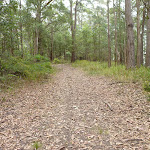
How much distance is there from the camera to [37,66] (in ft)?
27.5

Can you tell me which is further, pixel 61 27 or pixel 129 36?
pixel 61 27

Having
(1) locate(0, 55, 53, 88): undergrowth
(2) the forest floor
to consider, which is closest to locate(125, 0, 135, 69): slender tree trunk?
(2) the forest floor

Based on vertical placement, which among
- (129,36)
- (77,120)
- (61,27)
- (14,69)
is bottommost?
(77,120)

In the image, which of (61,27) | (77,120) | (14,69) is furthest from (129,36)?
(61,27)

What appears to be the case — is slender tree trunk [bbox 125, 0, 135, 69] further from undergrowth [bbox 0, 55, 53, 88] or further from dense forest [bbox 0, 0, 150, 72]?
undergrowth [bbox 0, 55, 53, 88]

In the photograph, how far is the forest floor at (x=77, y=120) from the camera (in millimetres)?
2770

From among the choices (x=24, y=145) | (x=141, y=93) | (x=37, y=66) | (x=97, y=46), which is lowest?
(x=24, y=145)

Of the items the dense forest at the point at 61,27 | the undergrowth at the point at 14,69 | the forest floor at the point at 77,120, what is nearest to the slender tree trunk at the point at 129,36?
the dense forest at the point at 61,27

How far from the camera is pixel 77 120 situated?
3.80 metres

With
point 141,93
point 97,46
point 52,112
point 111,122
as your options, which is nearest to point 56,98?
point 52,112

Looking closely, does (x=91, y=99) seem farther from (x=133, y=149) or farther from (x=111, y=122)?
(x=133, y=149)

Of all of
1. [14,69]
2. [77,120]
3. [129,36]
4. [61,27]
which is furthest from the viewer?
[61,27]

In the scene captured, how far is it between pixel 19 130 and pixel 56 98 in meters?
2.50

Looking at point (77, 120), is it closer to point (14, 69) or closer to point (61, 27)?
point (14, 69)
